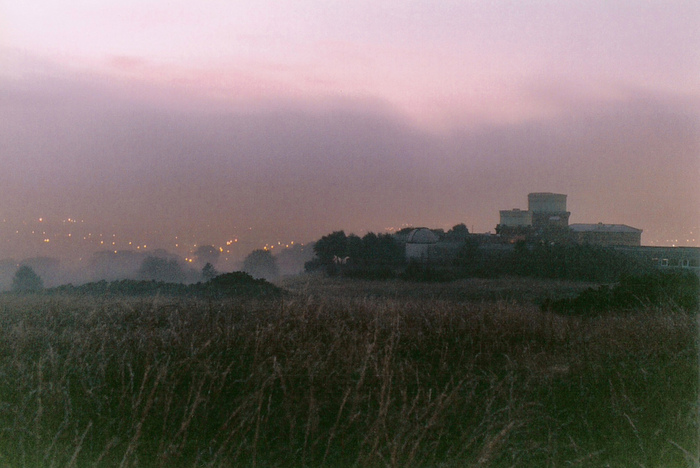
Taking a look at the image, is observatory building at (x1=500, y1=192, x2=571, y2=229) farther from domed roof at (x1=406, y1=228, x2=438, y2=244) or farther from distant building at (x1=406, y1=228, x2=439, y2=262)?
distant building at (x1=406, y1=228, x2=439, y2=262)

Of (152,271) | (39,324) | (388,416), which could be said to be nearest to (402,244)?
(152,271)

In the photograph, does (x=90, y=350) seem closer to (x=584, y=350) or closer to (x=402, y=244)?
(x=584, y=350)

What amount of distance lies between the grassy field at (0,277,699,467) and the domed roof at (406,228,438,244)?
28896 mm

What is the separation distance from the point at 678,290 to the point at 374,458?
1012cm

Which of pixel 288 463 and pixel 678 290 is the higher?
pixel 678 290

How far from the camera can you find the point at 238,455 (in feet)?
9.75

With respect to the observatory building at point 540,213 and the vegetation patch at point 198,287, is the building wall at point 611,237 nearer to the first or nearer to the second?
the observatory building at point 540,213

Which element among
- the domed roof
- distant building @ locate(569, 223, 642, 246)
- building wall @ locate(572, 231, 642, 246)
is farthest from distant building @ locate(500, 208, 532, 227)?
the domed roof

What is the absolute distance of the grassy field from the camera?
118 inches

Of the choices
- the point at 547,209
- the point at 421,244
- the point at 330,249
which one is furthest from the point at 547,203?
the point at 330,249

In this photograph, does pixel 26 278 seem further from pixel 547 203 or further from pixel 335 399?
pixel 547 203

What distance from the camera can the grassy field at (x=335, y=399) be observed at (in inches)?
118

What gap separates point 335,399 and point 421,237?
32025 millimetres

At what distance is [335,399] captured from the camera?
376 cm
